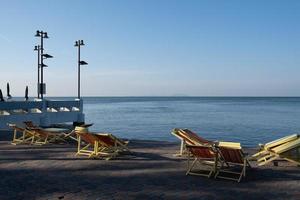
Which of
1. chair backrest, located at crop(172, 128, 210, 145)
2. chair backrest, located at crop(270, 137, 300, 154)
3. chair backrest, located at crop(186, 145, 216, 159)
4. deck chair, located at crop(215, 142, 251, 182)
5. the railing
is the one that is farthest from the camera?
the railing

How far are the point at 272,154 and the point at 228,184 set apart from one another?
246 centimetres

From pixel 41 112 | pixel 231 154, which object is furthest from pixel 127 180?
pixel 41 112

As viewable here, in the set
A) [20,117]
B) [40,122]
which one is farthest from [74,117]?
[20,117]

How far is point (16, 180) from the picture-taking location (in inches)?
327

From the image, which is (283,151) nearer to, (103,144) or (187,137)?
(187,137)

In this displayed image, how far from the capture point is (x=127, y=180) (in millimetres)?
8305

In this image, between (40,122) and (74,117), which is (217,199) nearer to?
(40,122)

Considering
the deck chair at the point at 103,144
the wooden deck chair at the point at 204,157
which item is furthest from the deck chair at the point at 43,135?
the wooden deck chair at the point at 204,157

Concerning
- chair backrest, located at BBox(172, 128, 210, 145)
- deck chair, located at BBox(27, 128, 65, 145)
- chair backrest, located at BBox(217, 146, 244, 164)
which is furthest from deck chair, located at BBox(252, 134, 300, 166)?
deck chair, located at BBox(27, 128, 65, 145)

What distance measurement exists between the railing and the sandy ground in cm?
992

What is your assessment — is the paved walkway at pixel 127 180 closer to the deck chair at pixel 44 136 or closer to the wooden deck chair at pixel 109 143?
the wooden deck chair at pixel 109 143

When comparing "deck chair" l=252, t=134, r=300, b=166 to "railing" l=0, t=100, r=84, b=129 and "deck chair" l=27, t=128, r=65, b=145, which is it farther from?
"railing" l=0, t=100, r=84, b=129

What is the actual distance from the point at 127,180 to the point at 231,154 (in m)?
2.23

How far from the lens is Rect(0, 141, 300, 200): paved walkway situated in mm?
7156
